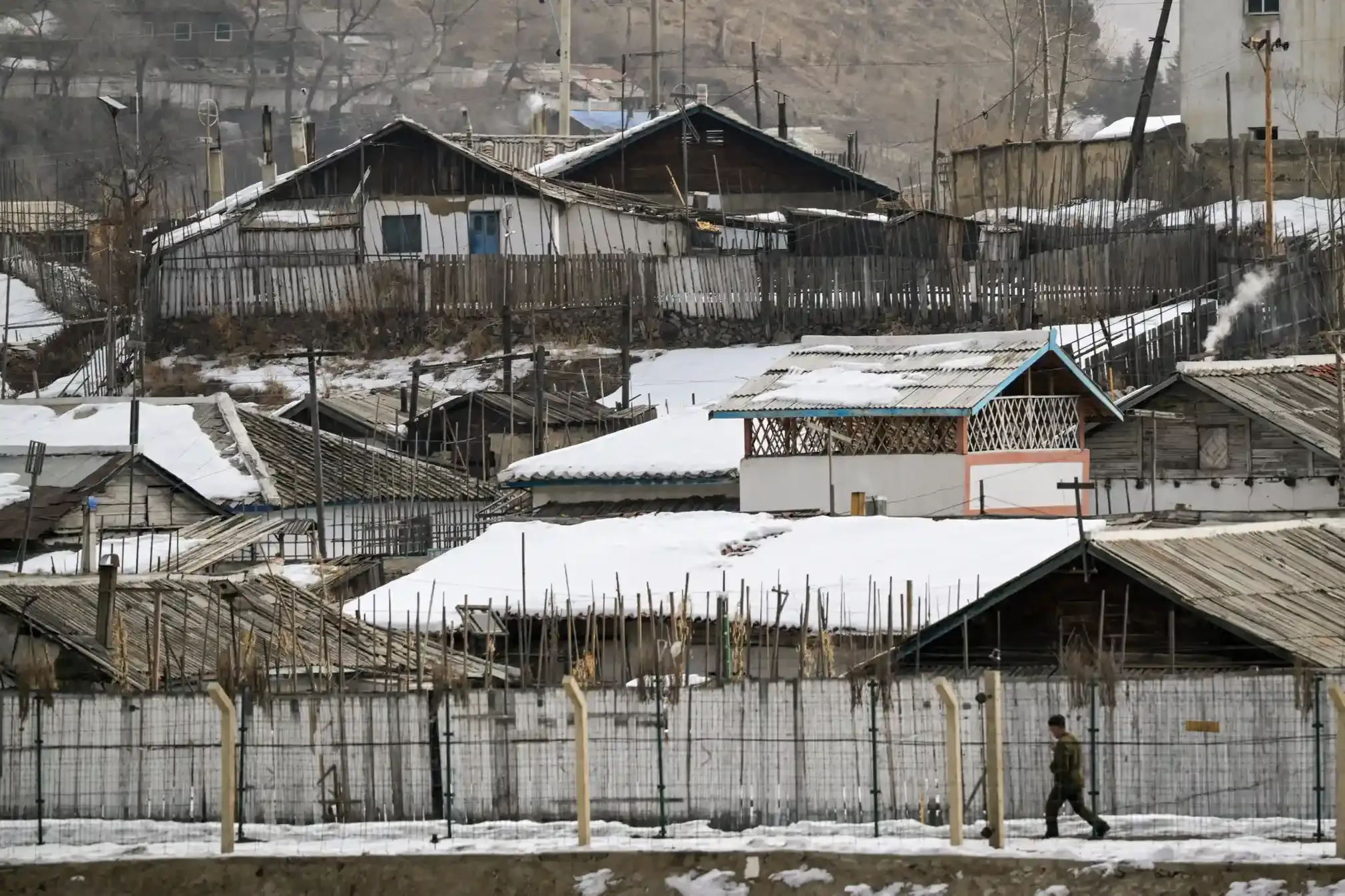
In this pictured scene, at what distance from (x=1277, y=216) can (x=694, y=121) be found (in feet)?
38.4

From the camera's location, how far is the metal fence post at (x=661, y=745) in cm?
1528

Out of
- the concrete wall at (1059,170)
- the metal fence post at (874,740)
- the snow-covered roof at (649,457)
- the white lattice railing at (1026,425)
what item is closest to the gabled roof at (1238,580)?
the metal fence post at (874,740)

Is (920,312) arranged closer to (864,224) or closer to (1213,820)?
(864,224)

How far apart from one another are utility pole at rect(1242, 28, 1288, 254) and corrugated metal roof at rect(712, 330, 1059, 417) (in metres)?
10.4

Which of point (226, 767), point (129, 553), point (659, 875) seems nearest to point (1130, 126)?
point (129, 553)

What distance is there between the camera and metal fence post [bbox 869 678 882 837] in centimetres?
1509

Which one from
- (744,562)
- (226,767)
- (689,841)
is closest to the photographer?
(689,841)

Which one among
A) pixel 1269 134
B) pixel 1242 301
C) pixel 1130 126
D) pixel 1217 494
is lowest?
pixel 1217 494

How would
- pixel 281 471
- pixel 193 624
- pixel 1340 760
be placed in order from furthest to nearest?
pixel 281 471 → pixel 193 624 → pixel 1340 760

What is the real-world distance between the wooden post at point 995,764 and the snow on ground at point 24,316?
31.3 meters

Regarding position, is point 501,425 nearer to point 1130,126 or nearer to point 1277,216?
point 1277,216

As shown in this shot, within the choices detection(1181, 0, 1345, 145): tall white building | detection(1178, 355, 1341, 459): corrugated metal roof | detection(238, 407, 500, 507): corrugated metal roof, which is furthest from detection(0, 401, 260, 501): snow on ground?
detection(1181, 0, 1345, 145): tall white building

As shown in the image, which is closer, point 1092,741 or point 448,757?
point 1092,741

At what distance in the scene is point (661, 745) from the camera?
15.3 metres
